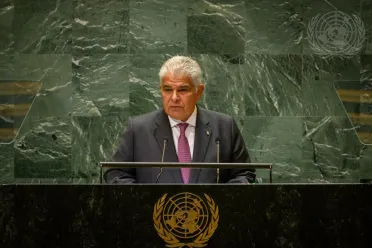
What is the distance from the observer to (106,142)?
5.71 metres

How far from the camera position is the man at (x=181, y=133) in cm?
366

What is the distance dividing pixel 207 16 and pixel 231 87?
695mm

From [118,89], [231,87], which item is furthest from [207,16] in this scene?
[118,89]

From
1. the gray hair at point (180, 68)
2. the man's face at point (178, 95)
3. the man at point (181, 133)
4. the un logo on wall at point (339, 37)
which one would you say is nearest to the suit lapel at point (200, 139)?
the man at point (181, 133)

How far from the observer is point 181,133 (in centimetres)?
376

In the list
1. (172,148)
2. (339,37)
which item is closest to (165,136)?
(172,148)
